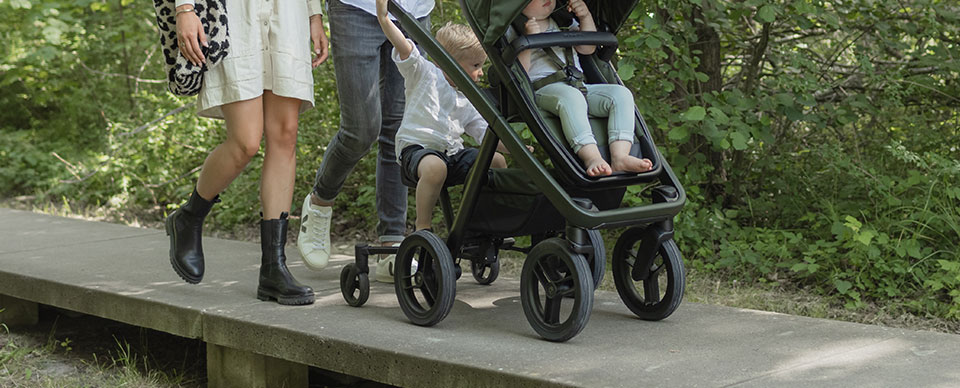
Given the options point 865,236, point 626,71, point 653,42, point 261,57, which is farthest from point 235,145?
point 865,236

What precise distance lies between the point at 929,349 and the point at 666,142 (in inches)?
100

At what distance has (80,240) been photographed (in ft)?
16.2

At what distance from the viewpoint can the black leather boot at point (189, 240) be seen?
3.62m

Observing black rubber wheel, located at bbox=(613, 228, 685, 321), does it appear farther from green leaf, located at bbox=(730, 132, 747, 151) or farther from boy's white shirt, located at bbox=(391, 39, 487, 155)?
green leaf, located at bbox=(730, 132, 747, 151)

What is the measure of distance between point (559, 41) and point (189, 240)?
5.15 ft

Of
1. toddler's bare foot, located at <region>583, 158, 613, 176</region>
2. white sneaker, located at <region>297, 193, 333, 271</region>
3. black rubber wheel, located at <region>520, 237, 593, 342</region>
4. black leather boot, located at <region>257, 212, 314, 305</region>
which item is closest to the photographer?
black rubber wheel, located at <region>520, 237, 593, 342</region>

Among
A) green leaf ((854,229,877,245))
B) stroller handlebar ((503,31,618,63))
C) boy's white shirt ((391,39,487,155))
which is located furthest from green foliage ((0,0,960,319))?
stroller handlebar ((503,31,618,63))

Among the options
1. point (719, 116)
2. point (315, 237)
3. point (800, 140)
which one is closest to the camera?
point (315, 237)

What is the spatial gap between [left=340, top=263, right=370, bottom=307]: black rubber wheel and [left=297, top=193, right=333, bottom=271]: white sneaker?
0.46 meters

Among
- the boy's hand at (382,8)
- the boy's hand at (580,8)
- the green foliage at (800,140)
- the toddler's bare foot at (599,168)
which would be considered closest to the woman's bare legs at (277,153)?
A: the boy's hand at (382,8)

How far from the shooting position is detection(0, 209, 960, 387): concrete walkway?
2.55 m

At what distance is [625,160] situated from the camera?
115 inches

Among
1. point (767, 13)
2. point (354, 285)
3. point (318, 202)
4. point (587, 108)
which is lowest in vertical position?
point (354, 285)

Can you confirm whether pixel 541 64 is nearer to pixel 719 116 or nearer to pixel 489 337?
pixel 489 337
